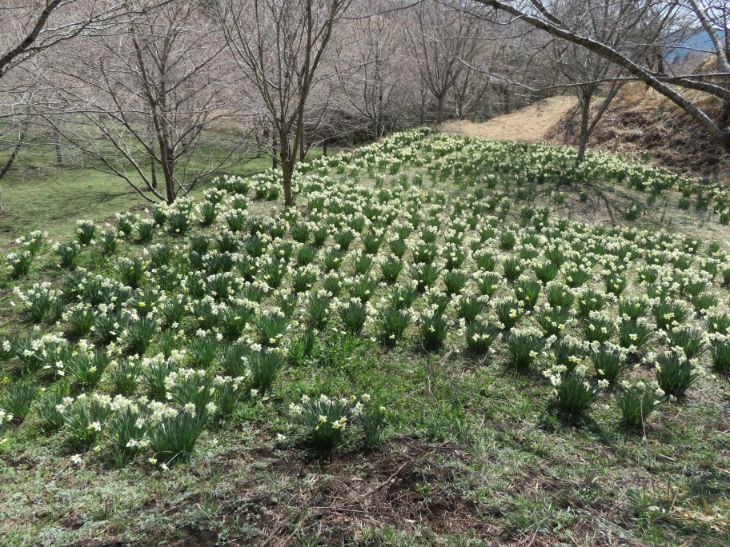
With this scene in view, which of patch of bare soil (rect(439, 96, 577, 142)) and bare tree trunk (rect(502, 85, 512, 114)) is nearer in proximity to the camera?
patch of bare soil (rect(439, 96, 577, 142))

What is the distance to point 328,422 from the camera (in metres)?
2.74

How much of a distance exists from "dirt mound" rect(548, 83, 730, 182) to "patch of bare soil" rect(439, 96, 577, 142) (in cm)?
137

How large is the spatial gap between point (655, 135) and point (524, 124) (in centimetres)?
746

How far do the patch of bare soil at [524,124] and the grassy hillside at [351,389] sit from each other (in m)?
12.8

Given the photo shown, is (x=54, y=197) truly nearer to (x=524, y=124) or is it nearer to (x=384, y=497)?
(x=384, y=497)

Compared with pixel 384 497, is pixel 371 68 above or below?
above

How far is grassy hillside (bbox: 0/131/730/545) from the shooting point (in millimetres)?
2301

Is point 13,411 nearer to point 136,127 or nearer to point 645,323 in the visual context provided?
point 645,323

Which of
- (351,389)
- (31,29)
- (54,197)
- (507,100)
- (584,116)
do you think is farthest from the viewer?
(507,100)

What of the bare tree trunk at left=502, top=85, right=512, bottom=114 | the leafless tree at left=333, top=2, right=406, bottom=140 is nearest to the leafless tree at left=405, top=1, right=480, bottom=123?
the leafless tree at left=333, top=2, right=406, bottom=140

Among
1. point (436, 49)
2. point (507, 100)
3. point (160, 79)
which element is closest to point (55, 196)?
point (160, 79)

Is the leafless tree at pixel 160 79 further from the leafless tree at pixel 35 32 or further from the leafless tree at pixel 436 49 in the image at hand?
the leafless tree at pixel 436 49

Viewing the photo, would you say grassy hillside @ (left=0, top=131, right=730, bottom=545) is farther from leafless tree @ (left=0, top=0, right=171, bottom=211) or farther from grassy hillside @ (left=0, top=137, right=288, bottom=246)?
grassy hillside @ (left=0, top=137, right=288, bottom=246)

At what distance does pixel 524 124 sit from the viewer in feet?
70.1
